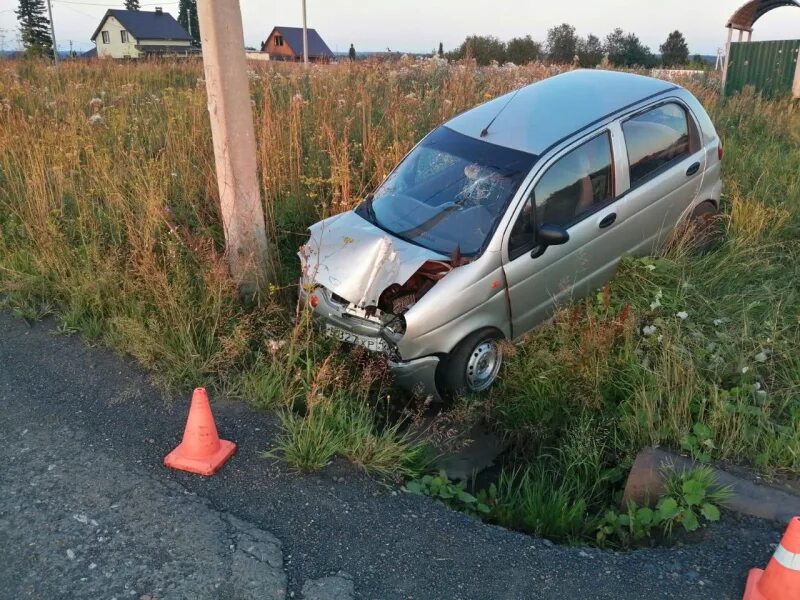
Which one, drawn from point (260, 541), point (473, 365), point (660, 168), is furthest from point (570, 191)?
point (260, 541)

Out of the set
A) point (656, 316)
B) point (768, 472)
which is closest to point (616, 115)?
point (656, 316)

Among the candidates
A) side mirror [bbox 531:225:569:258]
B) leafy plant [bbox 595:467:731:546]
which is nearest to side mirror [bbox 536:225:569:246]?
side mirror [bbox 531:225:569:258]

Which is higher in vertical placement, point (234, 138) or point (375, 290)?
point (234, 138)

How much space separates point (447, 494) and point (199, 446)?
4.64ft

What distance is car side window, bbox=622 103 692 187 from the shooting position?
17.0 feet

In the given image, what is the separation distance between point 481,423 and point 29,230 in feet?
14.7

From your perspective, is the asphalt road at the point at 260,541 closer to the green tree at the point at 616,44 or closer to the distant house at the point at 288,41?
the green tree at the point at 616,44

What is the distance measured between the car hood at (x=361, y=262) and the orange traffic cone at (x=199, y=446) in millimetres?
1265

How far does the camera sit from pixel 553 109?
5184 millimetres

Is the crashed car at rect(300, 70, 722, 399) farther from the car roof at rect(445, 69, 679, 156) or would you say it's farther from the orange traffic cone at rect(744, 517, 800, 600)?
the orange traffic cone at rect(744, 517, 800, 600)

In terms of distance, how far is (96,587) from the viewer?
2.69m

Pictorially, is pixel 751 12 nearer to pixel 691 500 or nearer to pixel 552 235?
pixel 552 235

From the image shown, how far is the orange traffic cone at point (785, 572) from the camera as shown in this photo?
2486mm

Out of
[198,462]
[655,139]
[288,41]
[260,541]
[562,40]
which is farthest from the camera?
[288,41]
